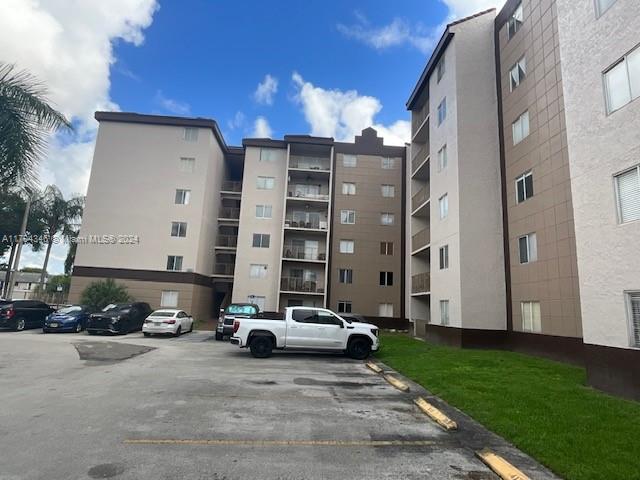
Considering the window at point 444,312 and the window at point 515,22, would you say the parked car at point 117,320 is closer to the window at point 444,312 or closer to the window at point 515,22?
the window at point 444,312

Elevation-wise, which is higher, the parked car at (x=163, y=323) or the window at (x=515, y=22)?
the window at (x=515, y=22)

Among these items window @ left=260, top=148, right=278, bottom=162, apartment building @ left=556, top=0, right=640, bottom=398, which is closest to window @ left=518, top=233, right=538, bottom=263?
apartment building @ left=556, top=0, right=640, bottom=398

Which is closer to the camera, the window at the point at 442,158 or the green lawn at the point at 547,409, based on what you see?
the green lawn at the point at 547,409

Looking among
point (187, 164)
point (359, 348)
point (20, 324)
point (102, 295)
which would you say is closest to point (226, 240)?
point (187, 164)

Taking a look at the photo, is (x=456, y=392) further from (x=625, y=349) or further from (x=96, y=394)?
(x=96, y=394)

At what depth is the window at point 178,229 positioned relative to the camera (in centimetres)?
3067

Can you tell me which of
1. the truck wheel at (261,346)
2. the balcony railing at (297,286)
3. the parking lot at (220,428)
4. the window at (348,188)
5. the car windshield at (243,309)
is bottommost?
the parking lot at (220,428)

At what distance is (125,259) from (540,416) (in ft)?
97.5

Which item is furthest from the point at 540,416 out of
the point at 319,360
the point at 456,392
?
the point at 319,360

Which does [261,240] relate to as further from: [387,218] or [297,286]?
[387,218]

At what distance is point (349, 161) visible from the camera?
1342 inches

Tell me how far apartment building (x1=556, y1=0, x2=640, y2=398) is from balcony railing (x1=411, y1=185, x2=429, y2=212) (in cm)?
1384

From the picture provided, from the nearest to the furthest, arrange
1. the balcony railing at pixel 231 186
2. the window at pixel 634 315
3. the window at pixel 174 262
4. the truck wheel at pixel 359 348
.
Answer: the window at pixel 634 315 < the truck wheel at pixel 359 348 < the window at pixel 174 262 < the balcony railing at pixel 231 186

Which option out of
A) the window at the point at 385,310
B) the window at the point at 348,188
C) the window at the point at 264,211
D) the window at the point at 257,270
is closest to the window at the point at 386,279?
the window at the point at 385,310
